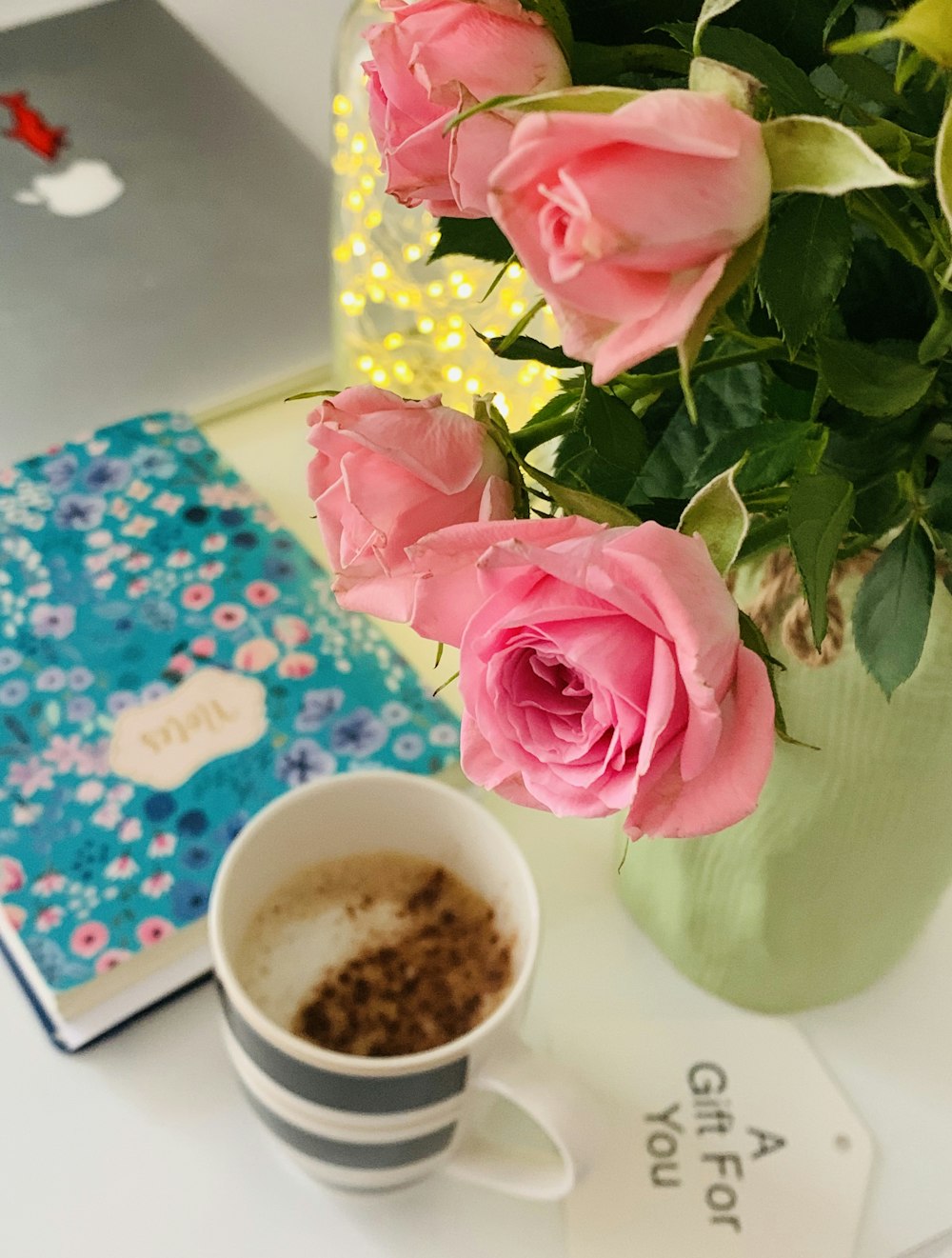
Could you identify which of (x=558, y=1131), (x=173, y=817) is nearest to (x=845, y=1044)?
(x=558, y=1131)

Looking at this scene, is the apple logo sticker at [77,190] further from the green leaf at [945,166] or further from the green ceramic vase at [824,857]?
the green leaf at [945,166]

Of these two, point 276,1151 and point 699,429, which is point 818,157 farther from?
point 276,1151

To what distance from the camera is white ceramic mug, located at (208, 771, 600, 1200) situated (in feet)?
1.22

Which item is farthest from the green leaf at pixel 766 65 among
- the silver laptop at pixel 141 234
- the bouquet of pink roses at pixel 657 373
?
the silver laptop at pixel 141 234

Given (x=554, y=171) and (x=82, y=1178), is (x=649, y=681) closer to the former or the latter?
(x=554, y=171)

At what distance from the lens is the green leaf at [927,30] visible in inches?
7.2

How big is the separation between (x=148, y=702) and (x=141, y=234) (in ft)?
1.21

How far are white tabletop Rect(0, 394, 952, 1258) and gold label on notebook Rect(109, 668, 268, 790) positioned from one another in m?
0.10

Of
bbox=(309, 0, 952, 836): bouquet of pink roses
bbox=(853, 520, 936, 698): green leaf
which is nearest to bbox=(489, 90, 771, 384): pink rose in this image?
bbox=(309, 0, 952, 836): bouquet of pink roses

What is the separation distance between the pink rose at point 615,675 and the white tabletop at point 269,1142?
0.26 m

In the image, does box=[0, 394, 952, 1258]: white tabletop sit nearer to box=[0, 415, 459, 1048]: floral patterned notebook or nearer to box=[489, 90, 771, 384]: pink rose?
box=[0, 415, 459, 1048]: floral patterned notebook

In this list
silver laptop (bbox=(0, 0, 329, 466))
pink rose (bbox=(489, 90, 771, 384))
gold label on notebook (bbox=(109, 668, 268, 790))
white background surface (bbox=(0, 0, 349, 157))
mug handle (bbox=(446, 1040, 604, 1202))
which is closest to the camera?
pink rose (bbox=(489, 90, 771, 384))

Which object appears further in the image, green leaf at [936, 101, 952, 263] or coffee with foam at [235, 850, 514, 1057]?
coffee with foam at [235, 850, 514, 1057]

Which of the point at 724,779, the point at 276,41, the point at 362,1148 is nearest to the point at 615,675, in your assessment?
the point at 724,779
